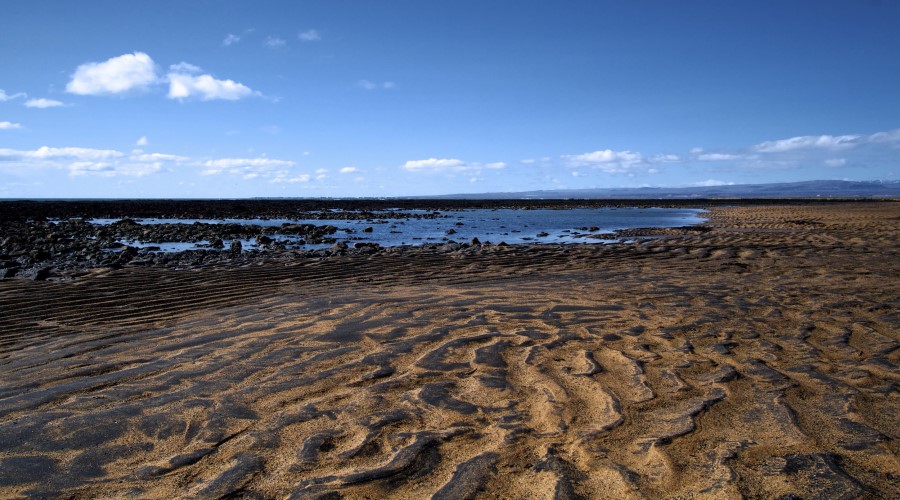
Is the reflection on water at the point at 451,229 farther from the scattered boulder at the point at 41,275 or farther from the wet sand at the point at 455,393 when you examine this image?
the wet sand at the point at 455,393

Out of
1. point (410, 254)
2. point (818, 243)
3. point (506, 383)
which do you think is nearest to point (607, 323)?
point (506, 383)

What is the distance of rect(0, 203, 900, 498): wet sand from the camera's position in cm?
276

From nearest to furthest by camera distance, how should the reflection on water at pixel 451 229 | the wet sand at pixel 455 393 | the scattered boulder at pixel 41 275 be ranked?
the wet sand at pixel 455 393, the scattered boulder at pixel 41 275, the reflection on water at pixel 451 229

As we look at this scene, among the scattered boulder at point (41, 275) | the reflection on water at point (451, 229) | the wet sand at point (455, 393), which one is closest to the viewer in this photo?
the wet sand at point (455, 393)

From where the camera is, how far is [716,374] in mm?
4254

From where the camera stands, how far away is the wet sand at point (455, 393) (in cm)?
276

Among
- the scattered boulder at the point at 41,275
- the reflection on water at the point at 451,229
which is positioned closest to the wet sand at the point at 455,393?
the scattered boulder at the point at 41,275

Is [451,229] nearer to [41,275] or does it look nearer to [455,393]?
[41,275]

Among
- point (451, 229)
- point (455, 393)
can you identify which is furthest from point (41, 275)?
point (451, 229)

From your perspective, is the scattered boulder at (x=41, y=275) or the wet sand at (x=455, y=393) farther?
the scattered boulder at (x=41, y=275)

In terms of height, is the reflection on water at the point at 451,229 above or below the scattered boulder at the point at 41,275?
below

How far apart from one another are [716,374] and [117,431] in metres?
4.44

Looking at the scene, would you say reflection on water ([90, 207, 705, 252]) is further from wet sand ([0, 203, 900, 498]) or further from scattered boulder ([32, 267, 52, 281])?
wet sand ([0, 203, 900, 498])

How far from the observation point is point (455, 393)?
3.92 meters
